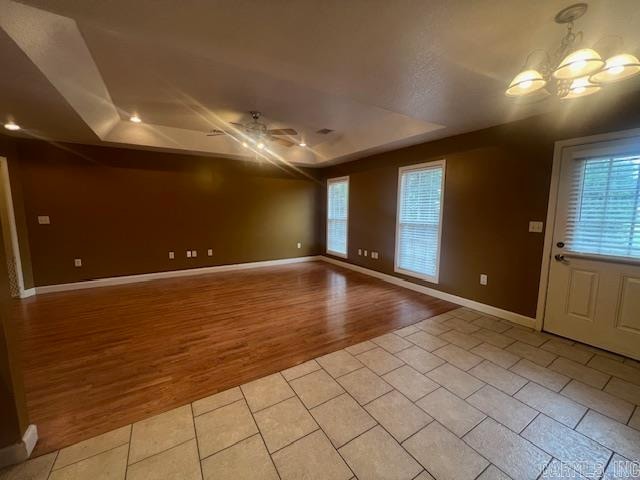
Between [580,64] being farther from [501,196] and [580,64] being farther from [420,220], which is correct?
[420,220]

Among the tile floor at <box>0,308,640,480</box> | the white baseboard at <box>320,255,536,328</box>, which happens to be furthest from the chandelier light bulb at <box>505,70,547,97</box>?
the white baseboard at <box>320,255,536,328</box>

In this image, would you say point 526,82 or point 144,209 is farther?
point 144,209

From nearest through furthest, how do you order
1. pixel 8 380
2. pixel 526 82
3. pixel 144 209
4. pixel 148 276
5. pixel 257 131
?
pixel 8 380 → pixel 526 82 → pixel 257 131 → pixel 144 209 → pixel 148 276

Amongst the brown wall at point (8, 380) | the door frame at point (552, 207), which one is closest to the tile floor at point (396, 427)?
the brown wall at point (8, 380)

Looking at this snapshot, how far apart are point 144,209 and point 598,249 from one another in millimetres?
6469

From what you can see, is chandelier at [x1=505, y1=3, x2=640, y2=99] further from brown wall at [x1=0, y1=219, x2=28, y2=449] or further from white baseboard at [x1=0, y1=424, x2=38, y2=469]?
white baseboard at [x1=0, y1=424, x2=38, y2=469]

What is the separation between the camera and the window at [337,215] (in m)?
6.07

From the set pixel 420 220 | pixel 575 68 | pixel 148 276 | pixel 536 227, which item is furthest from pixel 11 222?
pixel 536 227

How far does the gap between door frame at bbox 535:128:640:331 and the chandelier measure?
4.00 ft

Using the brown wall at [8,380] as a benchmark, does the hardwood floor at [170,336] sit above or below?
below

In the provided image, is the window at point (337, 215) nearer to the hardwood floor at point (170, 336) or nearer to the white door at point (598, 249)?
the hardwood floor at point (170, 336)

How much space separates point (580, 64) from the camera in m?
1.41

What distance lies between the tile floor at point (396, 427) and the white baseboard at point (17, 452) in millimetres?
50

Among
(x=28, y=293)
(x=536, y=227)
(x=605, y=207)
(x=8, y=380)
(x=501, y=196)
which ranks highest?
(x=501, y=196)
